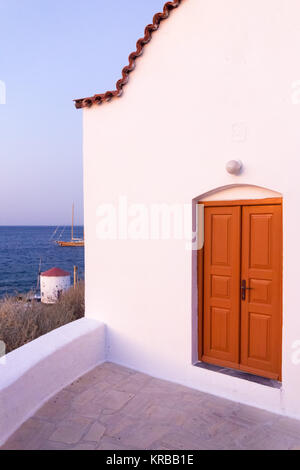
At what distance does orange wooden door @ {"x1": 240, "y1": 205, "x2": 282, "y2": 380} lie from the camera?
4.06 m

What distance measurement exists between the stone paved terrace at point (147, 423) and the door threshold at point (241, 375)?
0.32m

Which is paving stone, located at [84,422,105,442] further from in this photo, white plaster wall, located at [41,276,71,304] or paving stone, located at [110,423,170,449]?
white plaster wall, located at [41,276,71,304]

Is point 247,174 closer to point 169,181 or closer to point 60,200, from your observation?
point 169,181

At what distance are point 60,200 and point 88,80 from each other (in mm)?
16610

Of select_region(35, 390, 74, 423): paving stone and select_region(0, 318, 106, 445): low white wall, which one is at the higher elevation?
select_region(0, 318, 106, 445): low white wall

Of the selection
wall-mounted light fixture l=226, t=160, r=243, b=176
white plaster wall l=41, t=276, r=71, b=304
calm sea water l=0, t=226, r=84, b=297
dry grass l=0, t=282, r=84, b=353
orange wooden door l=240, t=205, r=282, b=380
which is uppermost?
wall-mounted light fixture l=226, t=160, r=243, b=176

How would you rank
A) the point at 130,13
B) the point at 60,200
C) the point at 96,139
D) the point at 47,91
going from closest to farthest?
the point at 96,139 < the point at 130,13 < the point at 47,91 < the point at 60,200

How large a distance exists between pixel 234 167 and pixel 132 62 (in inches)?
94.8

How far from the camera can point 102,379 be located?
484 centimetres

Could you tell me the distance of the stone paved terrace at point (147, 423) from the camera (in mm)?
3377

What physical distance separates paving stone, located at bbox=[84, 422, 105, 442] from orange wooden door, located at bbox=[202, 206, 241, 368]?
1.68 metres

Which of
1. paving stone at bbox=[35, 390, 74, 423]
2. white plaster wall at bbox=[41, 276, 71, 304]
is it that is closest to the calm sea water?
white plaster wall at bbox=[41, 276, 71, 304]

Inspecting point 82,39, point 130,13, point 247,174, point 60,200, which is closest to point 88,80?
point 82,39

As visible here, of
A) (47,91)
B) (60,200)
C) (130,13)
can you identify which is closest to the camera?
(130,13)
